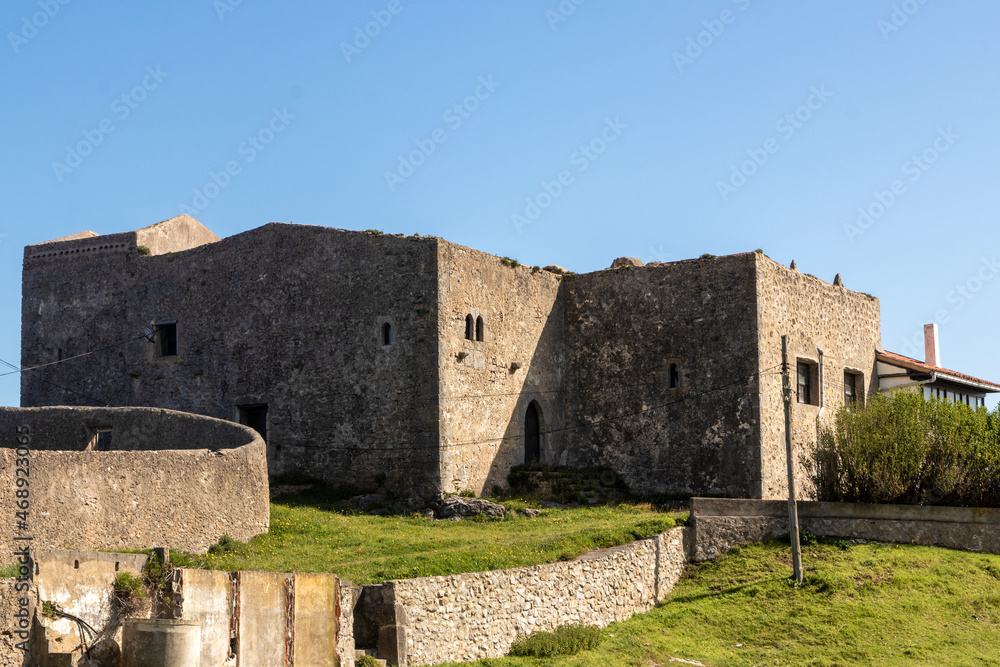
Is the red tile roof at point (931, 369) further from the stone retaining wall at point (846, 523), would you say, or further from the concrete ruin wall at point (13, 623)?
the concrete ruin wall at point (13, 623)

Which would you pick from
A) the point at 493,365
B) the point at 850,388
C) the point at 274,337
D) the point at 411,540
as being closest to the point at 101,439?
the point at 274,337

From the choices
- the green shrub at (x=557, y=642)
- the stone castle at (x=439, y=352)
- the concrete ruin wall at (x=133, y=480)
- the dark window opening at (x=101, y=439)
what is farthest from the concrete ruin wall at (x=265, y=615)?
the stone castle at (x=439, y=352)

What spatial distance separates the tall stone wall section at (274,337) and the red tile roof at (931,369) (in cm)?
1598

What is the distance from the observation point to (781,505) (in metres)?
24.8

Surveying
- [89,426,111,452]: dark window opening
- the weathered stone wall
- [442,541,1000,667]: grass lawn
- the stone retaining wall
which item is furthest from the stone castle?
the weathered stone wall

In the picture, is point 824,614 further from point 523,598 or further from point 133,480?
point 133,480

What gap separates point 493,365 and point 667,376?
198 inches

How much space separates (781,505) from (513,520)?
6428 mm

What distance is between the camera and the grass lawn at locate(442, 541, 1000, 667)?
65.1ft

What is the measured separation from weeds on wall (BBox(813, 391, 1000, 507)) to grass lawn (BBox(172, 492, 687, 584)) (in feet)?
12.9

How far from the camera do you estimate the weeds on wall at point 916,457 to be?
81.6ft

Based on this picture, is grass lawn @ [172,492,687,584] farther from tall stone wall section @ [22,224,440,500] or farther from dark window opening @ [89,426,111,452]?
dark window opening @ [89,426,111,452]

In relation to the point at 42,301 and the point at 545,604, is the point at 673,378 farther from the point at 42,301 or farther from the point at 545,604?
the point at 42,301

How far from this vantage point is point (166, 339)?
32.9m
